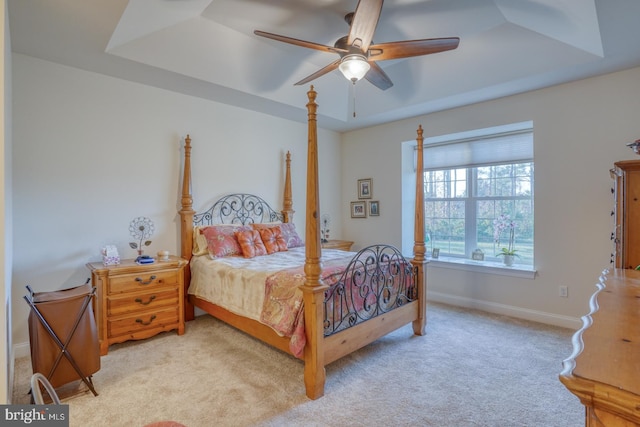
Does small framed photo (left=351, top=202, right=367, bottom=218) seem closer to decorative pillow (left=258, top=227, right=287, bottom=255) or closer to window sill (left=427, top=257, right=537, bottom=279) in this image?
window sill (left=427, top=257, right=537, bottom=279)

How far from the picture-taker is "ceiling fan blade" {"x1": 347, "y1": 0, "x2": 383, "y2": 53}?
193cm

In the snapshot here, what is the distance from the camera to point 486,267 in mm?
4059

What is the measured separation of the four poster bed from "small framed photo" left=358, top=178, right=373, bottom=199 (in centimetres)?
172

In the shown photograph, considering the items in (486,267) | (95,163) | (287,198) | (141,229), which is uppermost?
(95,163)

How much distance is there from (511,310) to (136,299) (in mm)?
4138

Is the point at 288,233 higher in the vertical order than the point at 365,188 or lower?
lower

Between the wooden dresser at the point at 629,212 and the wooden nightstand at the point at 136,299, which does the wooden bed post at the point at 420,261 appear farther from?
the wooden nightstand at the point at 136,299

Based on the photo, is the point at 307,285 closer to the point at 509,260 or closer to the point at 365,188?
the point at 509,260

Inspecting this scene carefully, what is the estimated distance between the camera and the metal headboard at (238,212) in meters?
4.01

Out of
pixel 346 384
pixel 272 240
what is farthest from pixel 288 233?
pixel 346 384

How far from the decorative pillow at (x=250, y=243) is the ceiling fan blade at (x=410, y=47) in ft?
7.50

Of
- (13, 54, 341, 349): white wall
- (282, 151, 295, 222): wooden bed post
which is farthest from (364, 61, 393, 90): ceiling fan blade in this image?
(282, 151, 295, 222): wooden bed post

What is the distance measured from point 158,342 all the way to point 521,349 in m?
3.42

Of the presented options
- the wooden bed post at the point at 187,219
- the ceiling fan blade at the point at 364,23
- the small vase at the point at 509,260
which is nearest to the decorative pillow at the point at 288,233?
the wooden bed post at the point at 187,219
